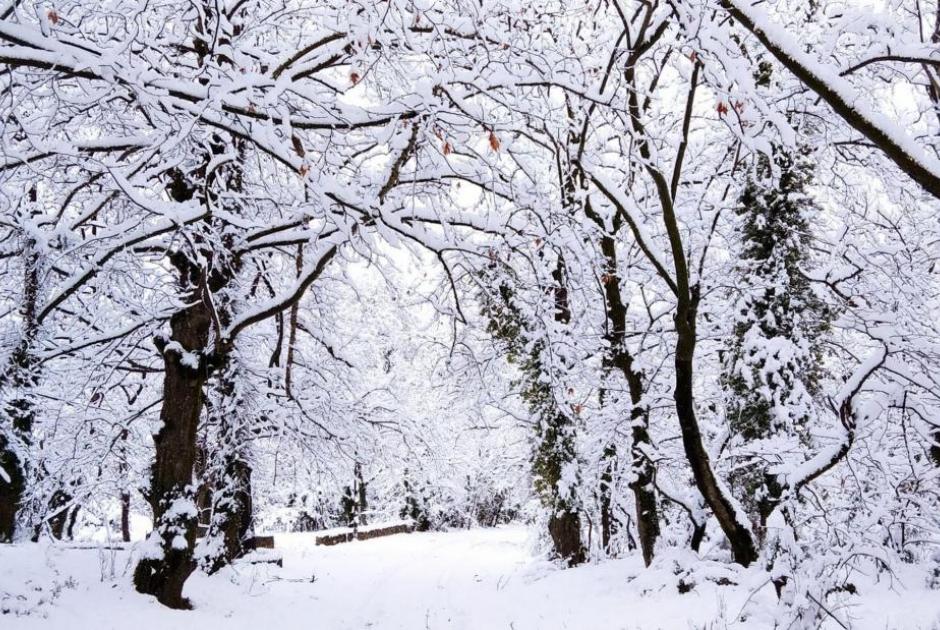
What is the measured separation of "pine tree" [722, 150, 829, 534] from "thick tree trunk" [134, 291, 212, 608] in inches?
340

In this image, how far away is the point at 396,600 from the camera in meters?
10.1

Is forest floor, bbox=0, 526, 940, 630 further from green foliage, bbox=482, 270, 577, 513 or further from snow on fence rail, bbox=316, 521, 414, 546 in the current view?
snow on fence rail, bbox=316, 521, 414, 546

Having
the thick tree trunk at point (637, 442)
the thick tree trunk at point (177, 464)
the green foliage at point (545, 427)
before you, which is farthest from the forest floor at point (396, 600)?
the green foliage at point (545, 427)

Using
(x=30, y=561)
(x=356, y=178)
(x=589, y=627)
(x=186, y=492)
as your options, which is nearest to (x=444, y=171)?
(x=356, y=178)

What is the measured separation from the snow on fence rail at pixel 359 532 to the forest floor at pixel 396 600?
35.9ft

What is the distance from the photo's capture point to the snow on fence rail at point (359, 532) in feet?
79.3

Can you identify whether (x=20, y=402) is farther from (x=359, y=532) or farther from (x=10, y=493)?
(x=359, y=532)

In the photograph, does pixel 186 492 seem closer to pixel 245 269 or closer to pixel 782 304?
pixel 245 269

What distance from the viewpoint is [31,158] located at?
519 centimetres

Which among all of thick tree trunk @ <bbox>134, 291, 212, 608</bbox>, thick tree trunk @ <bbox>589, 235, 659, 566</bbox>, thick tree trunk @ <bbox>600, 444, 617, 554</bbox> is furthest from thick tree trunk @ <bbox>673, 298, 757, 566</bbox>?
thick tree trunk @ <bbox>600, 444, 617, 554</bbox>

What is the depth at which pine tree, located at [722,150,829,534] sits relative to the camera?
10695 millimetres

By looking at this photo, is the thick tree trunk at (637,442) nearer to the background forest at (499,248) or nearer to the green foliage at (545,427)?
the background forest at (499,248)

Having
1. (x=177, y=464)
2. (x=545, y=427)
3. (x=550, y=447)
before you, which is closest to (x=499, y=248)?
(x=177, y=464)

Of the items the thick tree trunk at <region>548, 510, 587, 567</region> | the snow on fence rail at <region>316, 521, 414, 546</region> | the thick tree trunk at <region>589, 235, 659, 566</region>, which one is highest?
the thick tree trunk at <region>589, 235, 659, 566</region>
